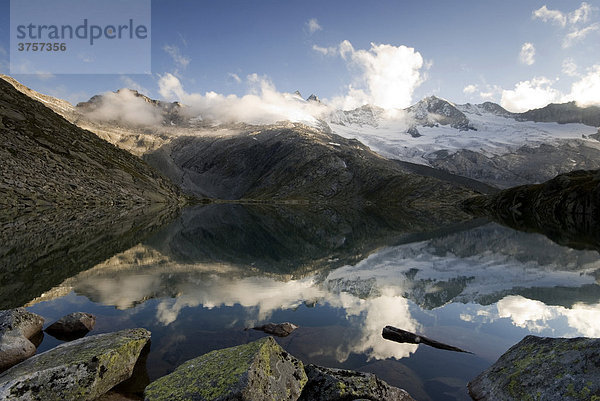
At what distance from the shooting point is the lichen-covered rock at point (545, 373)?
941 centimetres

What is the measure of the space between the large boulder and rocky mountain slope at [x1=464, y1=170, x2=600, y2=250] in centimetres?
6641

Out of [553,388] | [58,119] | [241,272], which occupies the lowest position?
[241,272]

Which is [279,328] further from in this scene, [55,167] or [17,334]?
[55,167]

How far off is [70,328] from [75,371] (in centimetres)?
829

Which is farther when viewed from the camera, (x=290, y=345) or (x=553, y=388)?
(x=290, y=345)

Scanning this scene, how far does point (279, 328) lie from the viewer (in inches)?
733

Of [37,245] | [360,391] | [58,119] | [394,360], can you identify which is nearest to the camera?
[360,391]

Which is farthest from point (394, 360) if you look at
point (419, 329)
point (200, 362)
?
point (200, 362)

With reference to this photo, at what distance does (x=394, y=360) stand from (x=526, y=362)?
5493 mm

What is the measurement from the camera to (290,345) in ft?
56.5

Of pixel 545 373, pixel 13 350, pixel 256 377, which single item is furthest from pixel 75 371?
pixel 545 373

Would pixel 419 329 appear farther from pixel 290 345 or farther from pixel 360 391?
pixel 360 391

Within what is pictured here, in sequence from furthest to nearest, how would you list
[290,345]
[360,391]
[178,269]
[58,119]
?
[58,119] < [178,269] < [290,345] < [360,391]

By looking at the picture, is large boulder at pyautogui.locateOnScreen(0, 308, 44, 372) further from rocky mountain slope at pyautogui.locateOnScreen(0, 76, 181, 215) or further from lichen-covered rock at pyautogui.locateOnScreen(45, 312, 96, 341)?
rocky mountain slope at pyautogui.locateOnScreen(0, 76, 181, 215)
